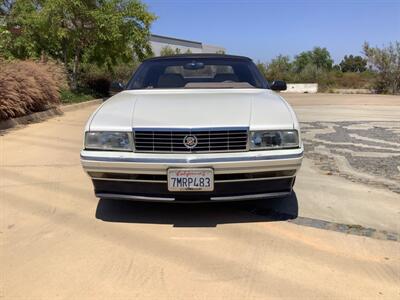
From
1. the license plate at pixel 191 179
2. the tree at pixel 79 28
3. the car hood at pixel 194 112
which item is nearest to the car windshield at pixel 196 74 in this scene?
the car hood at pixel 194 112

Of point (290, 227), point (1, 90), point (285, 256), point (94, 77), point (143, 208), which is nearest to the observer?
point (285, 256)

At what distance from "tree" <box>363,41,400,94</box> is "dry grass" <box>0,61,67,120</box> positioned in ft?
69.1

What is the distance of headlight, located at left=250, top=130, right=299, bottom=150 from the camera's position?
14.0 ft

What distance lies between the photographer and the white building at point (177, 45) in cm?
5691

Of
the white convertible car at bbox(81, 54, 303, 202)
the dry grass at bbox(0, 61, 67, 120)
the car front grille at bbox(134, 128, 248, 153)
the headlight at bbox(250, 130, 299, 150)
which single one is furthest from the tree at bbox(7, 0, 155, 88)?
the headlight at bbox(250, 130, 299, 150)

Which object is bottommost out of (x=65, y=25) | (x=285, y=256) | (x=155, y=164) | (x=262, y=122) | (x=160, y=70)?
(x=285, y=256)

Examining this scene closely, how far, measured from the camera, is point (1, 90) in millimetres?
10609

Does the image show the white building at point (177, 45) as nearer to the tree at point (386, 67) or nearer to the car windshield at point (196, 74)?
the tree at point (386, 67)

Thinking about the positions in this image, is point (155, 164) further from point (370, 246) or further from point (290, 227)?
point (370, 246)

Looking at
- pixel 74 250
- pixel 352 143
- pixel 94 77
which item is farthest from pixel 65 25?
pixel 74 250

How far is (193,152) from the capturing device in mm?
4207

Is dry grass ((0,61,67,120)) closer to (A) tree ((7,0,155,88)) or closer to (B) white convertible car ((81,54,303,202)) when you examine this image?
(A) tree ((7,0,155,88))

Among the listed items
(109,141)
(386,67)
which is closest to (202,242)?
(109,141)

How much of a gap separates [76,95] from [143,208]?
15.4 m
